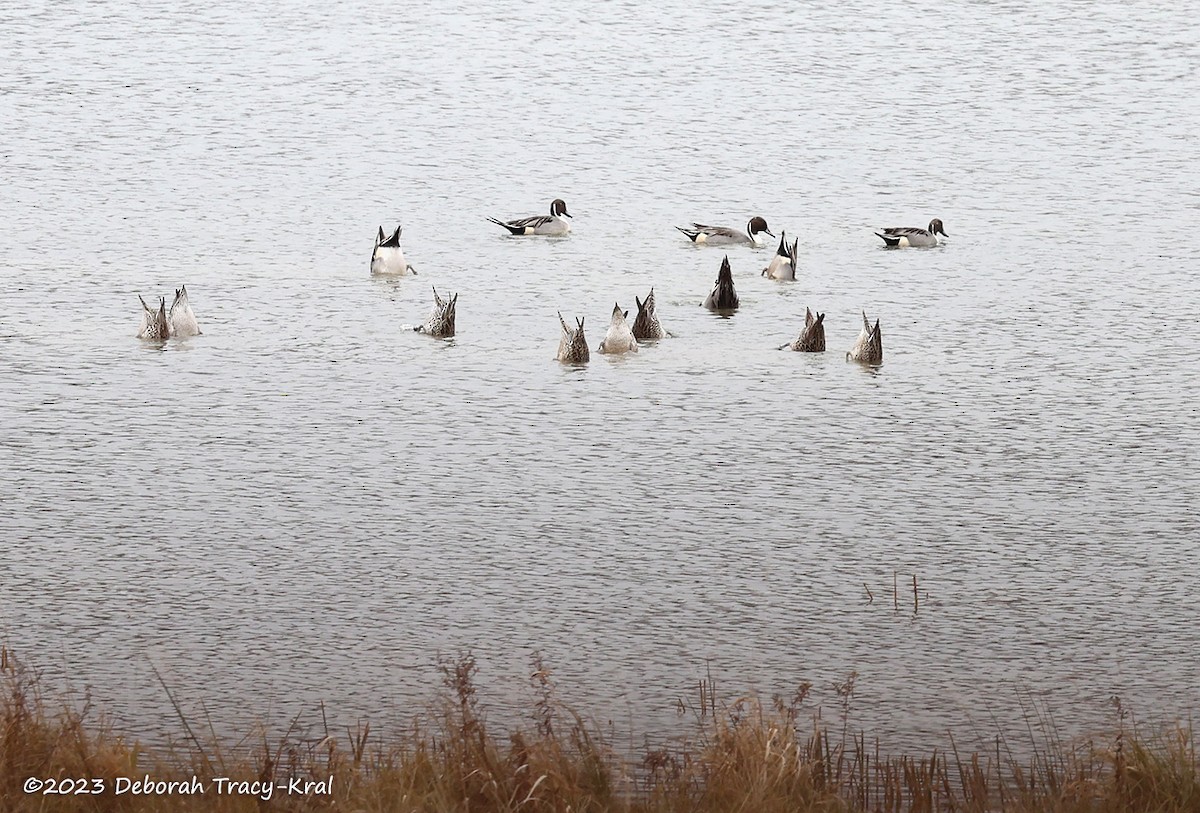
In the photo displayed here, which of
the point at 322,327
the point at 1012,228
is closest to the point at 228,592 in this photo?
the point at 322,327

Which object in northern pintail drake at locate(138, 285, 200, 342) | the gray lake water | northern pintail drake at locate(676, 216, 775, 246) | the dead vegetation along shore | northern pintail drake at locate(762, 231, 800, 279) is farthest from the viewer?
northern pintail drake at locate(676, 216, 775, 246)

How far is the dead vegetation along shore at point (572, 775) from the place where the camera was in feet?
20.2

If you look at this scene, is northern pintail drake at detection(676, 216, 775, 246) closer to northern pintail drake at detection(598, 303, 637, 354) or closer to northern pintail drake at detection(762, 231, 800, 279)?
northern pintail drake at detection(762, 231, 800, 279)

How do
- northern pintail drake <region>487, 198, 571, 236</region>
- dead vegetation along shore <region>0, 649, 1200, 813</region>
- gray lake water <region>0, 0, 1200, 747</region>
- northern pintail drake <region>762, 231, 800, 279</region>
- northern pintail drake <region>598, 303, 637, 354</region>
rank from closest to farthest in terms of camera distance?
dead vegetation along shore <region>0, 649, 1200, 813</region>, gray lake water <region>0, 0, 1200, 747</region>, northern pintail drake <region>598, 303, 637, 354</region>, northern pintail drake <region>762, 231, 800, 279</region>, northern pintail drake <region>487, 198, 571, 236</region>

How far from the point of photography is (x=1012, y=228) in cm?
1959

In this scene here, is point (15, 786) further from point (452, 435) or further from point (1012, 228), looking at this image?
point (1012, 228)

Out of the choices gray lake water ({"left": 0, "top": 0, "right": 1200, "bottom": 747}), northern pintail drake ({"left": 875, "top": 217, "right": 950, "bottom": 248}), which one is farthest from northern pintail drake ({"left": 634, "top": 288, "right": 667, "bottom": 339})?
northern pintail drake ({"left": 875, "top": 217, "right": 950, "bottom": 248})

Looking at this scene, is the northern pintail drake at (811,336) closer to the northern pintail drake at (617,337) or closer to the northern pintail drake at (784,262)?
the northern pintail drake at (617,337)

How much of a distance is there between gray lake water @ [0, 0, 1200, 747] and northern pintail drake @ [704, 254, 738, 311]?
229mm

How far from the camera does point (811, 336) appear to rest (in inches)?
588

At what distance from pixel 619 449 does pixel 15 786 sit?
244 inches

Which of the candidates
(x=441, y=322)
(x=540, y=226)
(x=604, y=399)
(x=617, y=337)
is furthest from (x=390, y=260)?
(x=604, y=399)

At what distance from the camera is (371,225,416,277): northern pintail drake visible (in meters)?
17.6

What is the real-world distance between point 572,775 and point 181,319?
9.49m
